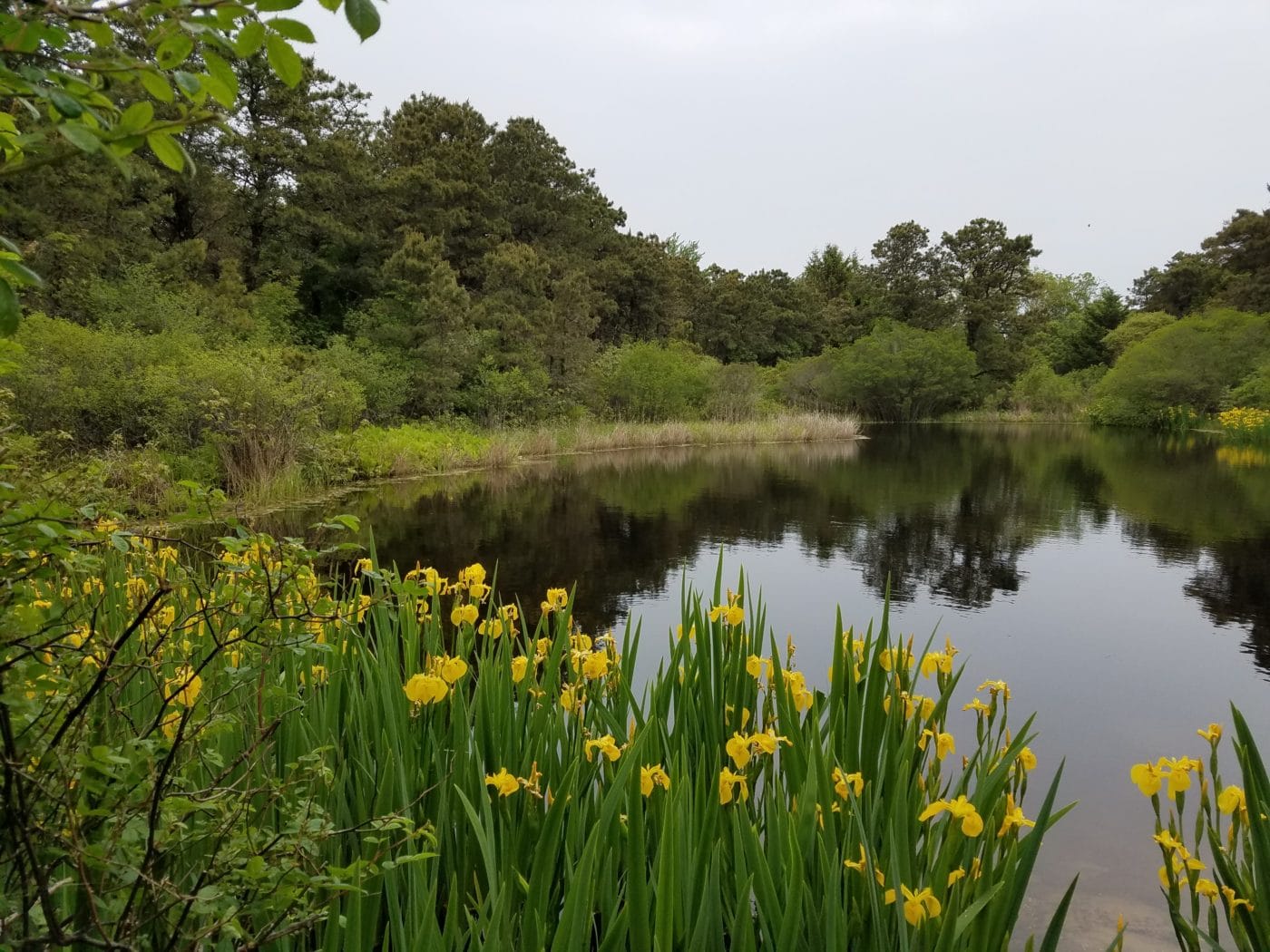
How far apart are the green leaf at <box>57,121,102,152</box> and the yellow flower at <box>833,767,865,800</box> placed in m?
1.47

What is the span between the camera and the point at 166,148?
734 mm

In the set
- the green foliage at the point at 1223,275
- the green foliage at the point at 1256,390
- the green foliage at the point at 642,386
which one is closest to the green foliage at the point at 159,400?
the green foliage at the point at 642,386

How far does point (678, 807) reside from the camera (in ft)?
4.40

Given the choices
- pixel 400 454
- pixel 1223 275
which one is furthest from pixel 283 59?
pixel 1223 275

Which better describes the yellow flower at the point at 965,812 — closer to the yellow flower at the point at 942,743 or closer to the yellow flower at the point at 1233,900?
the yellow flower at the point at 942,743

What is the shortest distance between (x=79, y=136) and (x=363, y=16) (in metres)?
0.29

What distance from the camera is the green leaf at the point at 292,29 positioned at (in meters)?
0.76

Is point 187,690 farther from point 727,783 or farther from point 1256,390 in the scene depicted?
point 1256,390

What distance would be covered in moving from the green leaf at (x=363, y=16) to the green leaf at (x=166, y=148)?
208 millimetres

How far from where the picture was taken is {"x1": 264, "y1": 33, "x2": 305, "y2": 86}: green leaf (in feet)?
2.55

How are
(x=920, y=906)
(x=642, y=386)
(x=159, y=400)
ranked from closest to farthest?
1. (x=920, y=906)
2. (x=159, y=400)
3. (x=642, y=386)

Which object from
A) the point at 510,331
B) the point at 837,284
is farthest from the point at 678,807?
the point at 837,284

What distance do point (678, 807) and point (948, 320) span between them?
37.5 meters

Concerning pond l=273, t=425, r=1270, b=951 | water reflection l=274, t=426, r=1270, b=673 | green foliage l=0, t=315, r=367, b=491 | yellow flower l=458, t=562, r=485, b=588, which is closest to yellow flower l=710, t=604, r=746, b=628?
pond l=273, t=425, r=1270, b=951
